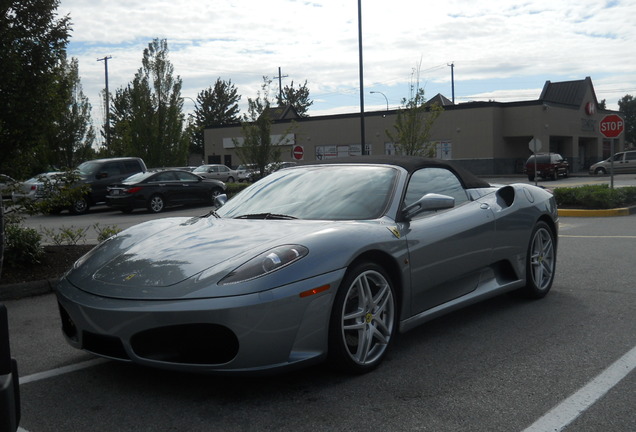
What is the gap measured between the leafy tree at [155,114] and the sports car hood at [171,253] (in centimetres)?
2493

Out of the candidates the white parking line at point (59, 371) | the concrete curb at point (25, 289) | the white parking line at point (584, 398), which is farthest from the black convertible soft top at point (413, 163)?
the concrete curb at point (25, 289)

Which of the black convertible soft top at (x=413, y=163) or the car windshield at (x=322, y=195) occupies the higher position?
the black convertible soft top at (x=413, y=163)

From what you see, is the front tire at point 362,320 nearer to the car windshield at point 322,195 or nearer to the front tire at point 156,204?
the car windshield at point 322,195

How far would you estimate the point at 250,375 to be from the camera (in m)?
3.53

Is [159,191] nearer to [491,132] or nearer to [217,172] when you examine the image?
[217,172]

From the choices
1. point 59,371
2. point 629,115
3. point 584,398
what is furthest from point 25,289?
point 629,115

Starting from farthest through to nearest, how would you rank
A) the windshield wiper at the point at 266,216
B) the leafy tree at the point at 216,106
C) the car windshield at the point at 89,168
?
1. the leafy tree at the point at 216,106
2. the car windshield at the point at 89,168
3. the windshield wiper at the point at 266,216

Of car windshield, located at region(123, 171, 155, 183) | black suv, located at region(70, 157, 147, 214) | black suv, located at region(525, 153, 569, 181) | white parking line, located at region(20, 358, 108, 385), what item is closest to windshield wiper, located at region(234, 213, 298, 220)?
white parking line, located at region(20, 358, 108, 385)

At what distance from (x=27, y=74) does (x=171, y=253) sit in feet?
14.9

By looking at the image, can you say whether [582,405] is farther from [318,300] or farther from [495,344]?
[318,300]

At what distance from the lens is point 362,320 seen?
4.03 meters

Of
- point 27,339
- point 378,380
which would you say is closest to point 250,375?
point 378,380

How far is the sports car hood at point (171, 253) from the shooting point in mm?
3699

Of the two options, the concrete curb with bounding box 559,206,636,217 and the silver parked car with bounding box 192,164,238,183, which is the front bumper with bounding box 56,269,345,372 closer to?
the concrete curb with bounding box 559,206,636,217
